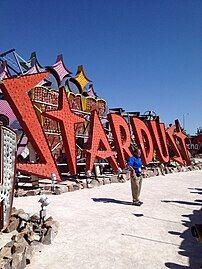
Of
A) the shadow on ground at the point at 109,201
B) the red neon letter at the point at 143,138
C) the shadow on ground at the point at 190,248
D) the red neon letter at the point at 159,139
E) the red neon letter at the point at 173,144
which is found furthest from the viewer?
the red neon letter at the point at 173,144

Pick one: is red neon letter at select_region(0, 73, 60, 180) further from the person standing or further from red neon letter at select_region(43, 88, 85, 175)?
the person standing

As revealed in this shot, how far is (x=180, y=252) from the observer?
6.07 meters

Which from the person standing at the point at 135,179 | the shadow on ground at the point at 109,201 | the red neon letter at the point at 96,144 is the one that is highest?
the red neon letter at the point at 96,144

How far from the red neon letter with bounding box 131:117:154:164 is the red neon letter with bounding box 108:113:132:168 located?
5.52ft

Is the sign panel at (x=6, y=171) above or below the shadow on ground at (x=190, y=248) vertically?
above

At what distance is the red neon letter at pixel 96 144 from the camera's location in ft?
51.6

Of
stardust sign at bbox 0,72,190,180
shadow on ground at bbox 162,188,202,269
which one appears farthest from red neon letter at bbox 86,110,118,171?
shadow on ground at bbox 162,188,202,269

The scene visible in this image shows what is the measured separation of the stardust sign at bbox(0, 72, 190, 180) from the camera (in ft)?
39.5

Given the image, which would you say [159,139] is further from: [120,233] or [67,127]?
[120,233]

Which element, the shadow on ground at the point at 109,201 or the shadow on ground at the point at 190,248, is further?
the shadow on ground at the point at 109,201

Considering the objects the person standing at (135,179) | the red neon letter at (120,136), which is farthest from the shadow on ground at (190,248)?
the red neon letter at (120,136)

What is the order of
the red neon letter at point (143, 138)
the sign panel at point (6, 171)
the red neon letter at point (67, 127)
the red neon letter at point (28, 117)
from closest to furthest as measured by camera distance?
1. the sign panel at point (6, 171)
2. the red neon letter at point (28, 117)
3. the red neon letter at point (67, 127)
4. the red neon letter at point (143, 138)

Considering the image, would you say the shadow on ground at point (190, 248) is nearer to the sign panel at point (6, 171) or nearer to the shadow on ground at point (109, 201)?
the shadow on ground at point (109, 201)

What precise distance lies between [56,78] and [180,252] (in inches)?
733
